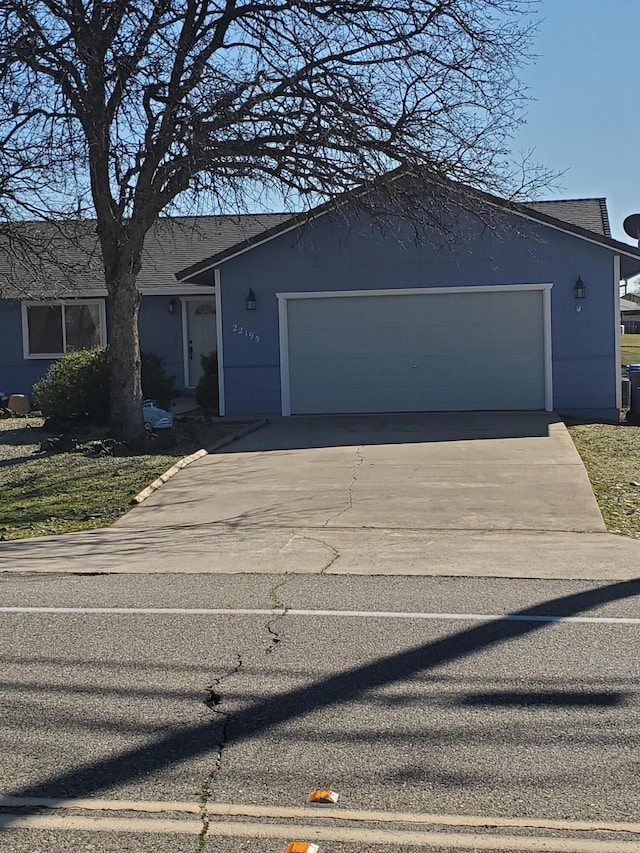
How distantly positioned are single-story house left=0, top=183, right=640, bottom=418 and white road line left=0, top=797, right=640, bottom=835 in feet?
53.0

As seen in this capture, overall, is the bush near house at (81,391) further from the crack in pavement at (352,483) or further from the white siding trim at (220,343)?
the crack in pavement at (352,483)

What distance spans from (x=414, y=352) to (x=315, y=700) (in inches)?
609

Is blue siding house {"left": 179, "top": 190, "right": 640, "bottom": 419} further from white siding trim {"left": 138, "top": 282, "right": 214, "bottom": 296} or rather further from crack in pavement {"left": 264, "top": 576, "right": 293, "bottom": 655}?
crack in pavement {"left": 264, "top": 576, "right": 293, "bottom": 655}

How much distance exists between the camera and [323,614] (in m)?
7.18

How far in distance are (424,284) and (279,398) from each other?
12.4 ft

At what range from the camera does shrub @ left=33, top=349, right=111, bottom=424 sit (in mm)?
18172

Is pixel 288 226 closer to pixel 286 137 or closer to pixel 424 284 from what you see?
pixel 424 284

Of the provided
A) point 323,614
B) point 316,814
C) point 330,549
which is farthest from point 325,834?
point 330,549

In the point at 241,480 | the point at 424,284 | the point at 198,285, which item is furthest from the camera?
the point at 198,285

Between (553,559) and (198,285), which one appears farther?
(198,285)

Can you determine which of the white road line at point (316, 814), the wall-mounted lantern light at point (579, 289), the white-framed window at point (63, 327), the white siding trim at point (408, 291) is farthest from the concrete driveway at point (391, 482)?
the white-framed window at point (63, 327)

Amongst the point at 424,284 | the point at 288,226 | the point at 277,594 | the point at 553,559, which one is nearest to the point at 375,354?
the point at 424,284

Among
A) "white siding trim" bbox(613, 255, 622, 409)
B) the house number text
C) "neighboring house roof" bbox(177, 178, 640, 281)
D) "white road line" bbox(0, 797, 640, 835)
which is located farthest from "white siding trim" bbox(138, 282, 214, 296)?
"white road line" bbox(0, 797, 640, 835)

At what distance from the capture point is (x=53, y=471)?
1420cm
